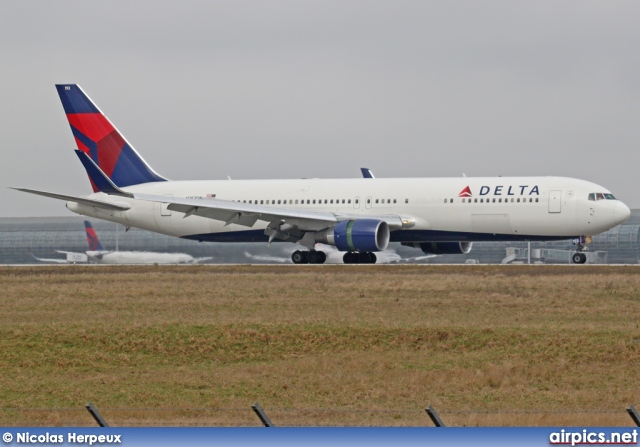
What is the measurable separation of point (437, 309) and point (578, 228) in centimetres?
2050

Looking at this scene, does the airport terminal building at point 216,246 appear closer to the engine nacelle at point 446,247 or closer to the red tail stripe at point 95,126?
the red tail stripe at point 95,126

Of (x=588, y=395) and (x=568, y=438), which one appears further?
(x=588, y=395)

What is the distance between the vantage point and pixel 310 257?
5291cm

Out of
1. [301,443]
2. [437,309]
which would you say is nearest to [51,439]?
[301,443]

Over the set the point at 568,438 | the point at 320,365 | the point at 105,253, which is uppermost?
the point at 568,438

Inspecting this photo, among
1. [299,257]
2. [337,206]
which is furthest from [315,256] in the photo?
[337,206]

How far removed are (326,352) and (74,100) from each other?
38.1 meters

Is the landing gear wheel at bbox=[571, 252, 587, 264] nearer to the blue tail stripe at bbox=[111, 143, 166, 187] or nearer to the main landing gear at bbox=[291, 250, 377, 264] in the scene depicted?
the main landing gear at bbox=[291, 250, 377, 264]

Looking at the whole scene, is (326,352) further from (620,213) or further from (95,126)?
(95,126)

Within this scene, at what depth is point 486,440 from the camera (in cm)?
900

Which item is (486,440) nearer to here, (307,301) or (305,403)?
(305,403)

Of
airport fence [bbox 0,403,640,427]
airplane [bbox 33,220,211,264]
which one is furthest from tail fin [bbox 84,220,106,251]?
airport fence [bbox 0,403,640,427]

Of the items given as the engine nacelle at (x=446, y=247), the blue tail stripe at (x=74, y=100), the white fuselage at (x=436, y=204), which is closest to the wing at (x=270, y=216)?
the white fuselage at (x=436, y=204)

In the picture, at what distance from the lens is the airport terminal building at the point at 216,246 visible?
2793 inches
